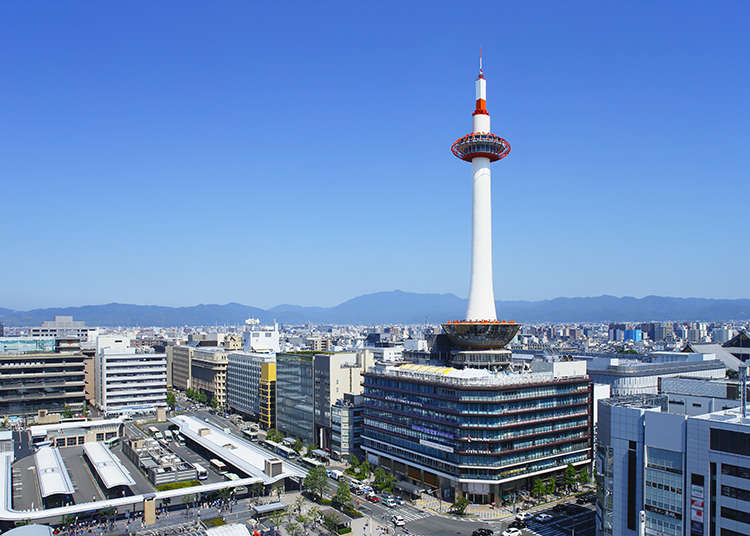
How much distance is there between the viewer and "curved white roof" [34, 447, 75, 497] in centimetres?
6456

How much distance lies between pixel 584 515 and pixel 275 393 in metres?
64.4

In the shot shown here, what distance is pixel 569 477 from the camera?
6875cm

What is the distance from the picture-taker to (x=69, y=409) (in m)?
116

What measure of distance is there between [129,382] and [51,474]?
2215 inches

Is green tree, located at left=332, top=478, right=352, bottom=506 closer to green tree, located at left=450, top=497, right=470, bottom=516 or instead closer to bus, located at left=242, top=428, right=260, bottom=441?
green tree, located at left=450, top=497, right=470, bottom=516

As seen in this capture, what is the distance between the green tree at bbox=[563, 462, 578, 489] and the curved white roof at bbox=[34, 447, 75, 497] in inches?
2203

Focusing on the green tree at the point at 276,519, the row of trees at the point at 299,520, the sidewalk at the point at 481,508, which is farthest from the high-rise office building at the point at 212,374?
the sidewalk at the point at 481,508

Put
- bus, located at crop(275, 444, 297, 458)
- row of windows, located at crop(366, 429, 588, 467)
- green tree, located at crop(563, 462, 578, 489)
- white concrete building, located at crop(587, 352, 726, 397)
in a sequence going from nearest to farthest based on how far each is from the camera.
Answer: row of windows, located at crop(366, 429, 588, 467), green tree, located at crop(563, 462, 578, 489), bus, located at crop(275, 444, 297, 458), white concrete building, located at crop(587, 352, 726, 397)

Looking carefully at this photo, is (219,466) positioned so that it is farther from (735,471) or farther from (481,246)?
(735,471)

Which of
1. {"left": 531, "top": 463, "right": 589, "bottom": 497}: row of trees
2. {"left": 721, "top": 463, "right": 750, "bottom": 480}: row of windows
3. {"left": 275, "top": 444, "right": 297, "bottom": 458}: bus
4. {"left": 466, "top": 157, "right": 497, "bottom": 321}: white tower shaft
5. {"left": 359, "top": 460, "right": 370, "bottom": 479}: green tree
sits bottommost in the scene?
{"left": 275, "top": 444, "right": 297, "bottom": 458}: bus

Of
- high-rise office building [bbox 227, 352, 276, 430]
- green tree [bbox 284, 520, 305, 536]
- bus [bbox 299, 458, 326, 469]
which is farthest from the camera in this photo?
high-rise office building [bbox 227, 352, 276, 430]

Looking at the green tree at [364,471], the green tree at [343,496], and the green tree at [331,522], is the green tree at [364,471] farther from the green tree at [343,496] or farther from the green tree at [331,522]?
the green tree at [331,522]

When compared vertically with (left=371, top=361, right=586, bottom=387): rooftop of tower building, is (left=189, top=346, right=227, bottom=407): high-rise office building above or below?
below

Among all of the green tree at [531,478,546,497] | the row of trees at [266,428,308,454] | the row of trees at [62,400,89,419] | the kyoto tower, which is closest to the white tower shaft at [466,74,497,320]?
the kyoto tower
